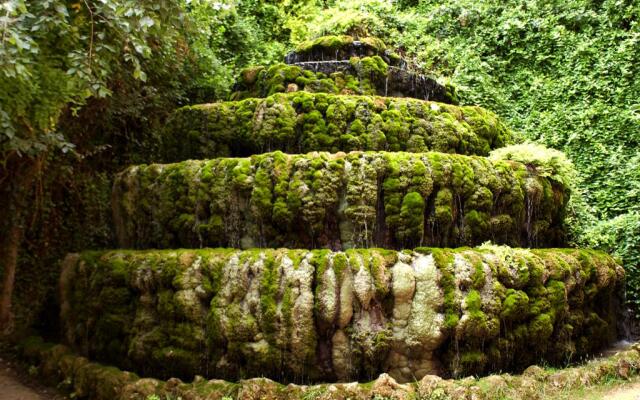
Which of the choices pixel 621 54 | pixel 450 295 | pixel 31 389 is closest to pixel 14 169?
pixel 31 389

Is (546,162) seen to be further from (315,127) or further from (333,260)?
(333,260)

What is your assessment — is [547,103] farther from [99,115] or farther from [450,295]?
[99,115]

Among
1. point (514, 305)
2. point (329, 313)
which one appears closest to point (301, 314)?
point (329, 313)

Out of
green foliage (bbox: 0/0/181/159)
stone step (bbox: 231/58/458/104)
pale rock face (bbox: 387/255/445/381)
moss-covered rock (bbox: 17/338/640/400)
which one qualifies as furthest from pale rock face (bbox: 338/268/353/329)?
stone step (bbox: 231/58/458/104)

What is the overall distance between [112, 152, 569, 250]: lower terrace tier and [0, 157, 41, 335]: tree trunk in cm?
321

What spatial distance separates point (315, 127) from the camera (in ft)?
25.0

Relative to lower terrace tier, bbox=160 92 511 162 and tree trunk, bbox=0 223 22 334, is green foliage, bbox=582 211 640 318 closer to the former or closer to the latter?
lower terrace tier, bbox=160 92 511 162

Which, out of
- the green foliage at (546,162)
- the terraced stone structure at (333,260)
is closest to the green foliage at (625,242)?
the terraced stone structure at (333,260)

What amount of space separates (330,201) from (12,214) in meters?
6.52

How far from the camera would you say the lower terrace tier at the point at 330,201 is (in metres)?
6.42

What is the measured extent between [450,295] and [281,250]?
2.07m

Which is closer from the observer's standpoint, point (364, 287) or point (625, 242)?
point (364, 287)

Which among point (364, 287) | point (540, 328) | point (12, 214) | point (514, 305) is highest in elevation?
point (12, 214)

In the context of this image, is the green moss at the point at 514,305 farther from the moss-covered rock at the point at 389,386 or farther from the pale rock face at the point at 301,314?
the pale rock face at the point at 301,314
